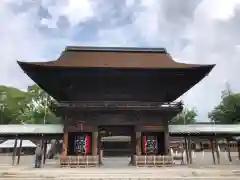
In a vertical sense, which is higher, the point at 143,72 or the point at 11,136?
the point at 143,72

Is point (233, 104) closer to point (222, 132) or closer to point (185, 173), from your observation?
point (222, 132)

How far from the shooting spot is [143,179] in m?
13.4

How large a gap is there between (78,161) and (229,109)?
1993 inches

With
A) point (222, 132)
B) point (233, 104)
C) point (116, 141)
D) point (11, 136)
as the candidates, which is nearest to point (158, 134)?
point (222, 132)

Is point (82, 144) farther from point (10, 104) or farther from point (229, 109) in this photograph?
point (229, 109)


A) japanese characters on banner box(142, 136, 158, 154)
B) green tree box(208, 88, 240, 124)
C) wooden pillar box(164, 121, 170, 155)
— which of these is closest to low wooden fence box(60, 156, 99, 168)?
japanese characters on banner box(142, 136, 158, 154)

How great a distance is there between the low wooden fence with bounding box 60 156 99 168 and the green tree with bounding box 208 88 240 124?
4692cm

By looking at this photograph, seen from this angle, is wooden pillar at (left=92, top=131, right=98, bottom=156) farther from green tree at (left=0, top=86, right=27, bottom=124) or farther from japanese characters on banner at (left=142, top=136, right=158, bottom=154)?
green tree at (left=0, top=86, right=27, bottom=124)

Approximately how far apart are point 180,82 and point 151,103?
8.64 feet

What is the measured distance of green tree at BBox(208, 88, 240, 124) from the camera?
6116cm

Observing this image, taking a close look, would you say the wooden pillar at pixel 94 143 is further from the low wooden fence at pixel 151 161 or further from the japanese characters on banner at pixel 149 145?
the japanese characters on banner at pixel 149 145

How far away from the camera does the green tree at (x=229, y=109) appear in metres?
61.2

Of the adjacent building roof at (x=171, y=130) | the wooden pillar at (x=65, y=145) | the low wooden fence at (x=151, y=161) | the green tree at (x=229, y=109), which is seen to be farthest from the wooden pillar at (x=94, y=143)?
the green tree at (x=229, y=109)

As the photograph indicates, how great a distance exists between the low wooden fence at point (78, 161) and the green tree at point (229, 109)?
154 feet
